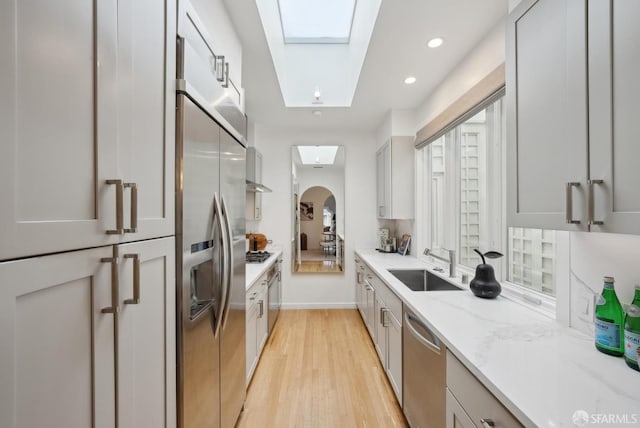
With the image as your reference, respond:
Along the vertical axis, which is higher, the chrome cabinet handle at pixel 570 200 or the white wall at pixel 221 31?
the white wall at pixel 221 31

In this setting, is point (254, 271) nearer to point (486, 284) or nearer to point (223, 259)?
point (223, 259)

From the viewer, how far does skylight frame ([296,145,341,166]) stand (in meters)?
4.27

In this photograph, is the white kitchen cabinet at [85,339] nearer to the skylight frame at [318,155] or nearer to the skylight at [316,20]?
the skylight at [316,20]

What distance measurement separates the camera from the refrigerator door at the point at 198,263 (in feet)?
3.50

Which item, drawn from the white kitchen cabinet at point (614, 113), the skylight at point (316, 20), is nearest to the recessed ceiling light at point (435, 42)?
the skylight at point (316, 20)

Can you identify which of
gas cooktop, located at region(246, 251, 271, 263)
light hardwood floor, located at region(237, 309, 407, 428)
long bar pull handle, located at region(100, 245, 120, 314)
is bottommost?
light hardwood floor, located at region(237, 309, 407, 428)

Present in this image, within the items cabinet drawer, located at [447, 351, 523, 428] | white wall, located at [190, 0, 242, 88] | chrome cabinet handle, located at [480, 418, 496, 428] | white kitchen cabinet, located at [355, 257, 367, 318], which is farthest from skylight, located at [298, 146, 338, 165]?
chrome cabinet handle, located at [480, 418, 496, 428]

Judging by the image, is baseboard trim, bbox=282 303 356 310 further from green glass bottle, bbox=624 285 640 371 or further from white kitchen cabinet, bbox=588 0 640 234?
white kitchen cabinet, bbox=588 0 640 234

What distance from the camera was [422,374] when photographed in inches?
58.9

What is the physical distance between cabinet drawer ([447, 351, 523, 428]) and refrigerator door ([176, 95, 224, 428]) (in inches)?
41.1

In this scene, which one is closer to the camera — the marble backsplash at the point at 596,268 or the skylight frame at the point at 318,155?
the marble backsplash at the point at 596,268

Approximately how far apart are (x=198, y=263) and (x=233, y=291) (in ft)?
1.48

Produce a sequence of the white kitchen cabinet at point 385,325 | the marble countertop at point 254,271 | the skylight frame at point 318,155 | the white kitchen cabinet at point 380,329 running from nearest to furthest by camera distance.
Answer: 1. the white kitchen cabinet at point 385,325
2. the marble countertop at point 254,271
3. the white kitchen cabinet at point 380,329
4. the skylight frame at point 318,155

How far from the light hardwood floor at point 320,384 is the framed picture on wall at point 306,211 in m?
1.54
